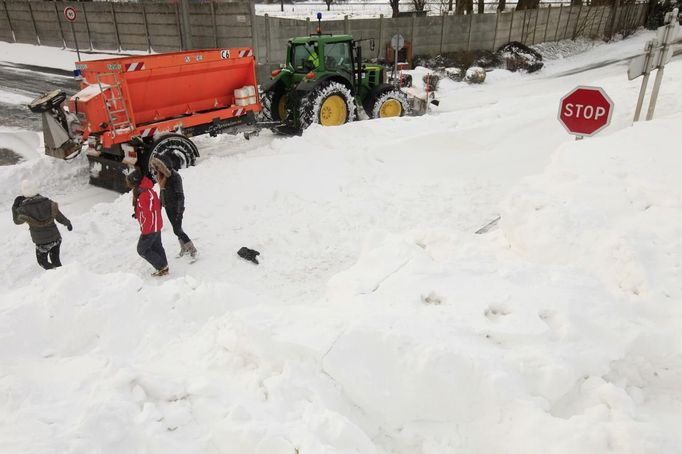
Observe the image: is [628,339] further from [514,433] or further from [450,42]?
[450,42]

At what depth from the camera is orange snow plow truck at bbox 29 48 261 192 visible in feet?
25.0

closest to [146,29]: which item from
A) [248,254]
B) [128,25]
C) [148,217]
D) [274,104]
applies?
[128,25]

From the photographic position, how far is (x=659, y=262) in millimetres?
3566

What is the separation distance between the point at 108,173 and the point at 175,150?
1.15 meters

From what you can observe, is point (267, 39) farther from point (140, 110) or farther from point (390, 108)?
point (140, 110)

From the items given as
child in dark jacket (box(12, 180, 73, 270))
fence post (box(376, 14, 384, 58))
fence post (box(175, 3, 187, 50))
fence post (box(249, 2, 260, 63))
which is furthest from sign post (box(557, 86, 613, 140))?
fence post (box(175, 3, 187, 50))

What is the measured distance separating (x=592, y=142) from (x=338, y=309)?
449 cm

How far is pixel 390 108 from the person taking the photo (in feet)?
37.2

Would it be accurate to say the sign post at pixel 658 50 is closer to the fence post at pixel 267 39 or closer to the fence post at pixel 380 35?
the fence post at pixel 380 35

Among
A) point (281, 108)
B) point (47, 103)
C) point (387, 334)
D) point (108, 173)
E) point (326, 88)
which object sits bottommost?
point (108, 173)

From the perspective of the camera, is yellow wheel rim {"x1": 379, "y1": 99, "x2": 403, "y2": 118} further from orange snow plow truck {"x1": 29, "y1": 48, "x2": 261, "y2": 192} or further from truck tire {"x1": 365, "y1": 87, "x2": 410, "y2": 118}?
orange snow plow truck {"x1": 29, "y1": 48, "x2": 261, "y2": 192}

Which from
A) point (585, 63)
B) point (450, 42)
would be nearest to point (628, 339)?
point (450, 42)

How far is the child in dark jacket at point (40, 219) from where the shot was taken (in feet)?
16.8

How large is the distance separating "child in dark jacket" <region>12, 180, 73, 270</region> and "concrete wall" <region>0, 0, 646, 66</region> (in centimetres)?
1146
